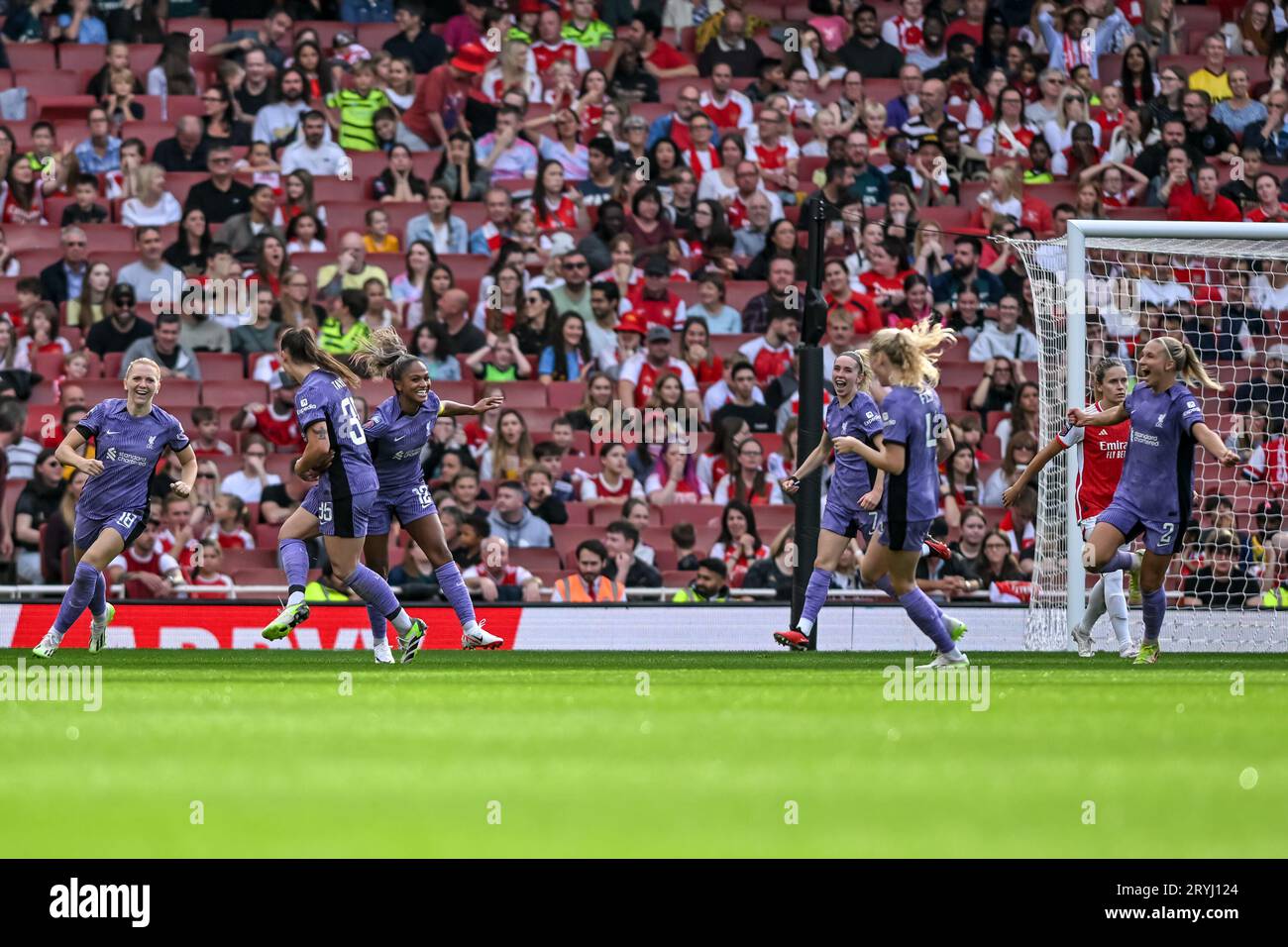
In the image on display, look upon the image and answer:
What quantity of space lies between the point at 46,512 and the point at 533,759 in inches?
476

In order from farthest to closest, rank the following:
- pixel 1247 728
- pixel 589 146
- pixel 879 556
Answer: pixel 589 146 → pixel 879 556 → pixel 1247 728

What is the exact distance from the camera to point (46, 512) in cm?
1761

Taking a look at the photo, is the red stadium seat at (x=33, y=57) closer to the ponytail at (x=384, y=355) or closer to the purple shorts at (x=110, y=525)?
the purple shorts at (x=110, y=525)

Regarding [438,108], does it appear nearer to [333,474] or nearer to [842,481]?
[842,481]

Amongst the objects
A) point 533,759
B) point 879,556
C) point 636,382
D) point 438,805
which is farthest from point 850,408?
point 438,805

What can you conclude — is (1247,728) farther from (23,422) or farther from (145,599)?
(23,422)

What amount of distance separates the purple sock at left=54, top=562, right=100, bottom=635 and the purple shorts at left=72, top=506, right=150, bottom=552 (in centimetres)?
34

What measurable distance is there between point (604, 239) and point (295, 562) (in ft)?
26.3

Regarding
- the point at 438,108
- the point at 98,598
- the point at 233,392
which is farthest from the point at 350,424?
the point at 438,108

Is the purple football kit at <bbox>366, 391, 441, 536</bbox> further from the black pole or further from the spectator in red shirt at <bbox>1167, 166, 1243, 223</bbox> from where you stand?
the spectator in red shirt at <bbox>1167, 166, 1243, 223</bbox>

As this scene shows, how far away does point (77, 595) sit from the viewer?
45.9 ft

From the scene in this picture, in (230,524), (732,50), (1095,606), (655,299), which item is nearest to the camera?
(1095,606)

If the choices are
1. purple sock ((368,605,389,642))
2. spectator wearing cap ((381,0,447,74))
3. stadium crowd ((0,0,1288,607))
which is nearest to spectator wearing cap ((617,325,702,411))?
stadium crowd ((0,0,1288,607))

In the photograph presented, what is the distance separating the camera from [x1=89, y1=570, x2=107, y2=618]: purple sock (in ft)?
46.3
